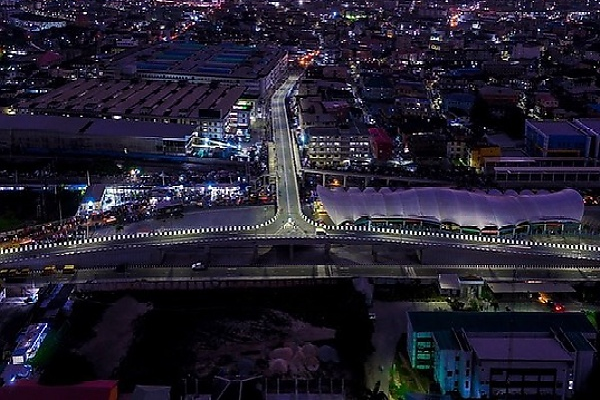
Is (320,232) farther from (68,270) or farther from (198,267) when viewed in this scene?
(68,270)

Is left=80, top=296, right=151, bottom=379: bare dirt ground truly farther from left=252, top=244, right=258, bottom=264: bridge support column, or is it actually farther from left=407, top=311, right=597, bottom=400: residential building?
left=407, top=311, right=597, bottom=400: residential building

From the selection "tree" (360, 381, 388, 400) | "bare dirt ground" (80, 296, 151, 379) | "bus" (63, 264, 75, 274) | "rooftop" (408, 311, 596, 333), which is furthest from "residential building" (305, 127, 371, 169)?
"tree" (360, 381, 388, 400)

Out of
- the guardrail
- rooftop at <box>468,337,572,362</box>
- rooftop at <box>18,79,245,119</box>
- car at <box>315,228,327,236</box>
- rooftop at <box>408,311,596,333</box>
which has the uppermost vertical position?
rooftop at <box>18,79,245,119</box>

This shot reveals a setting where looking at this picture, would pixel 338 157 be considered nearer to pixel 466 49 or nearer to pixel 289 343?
pixel 289 343

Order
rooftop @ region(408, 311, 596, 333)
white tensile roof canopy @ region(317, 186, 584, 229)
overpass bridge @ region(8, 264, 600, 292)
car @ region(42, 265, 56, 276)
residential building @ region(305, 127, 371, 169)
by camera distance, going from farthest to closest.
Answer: residential building @ region(305, 127, 371, 169) < white tensile roof canopy @ region(317, 186, 584, 229) < car @ region(42, 265, 56, 276) < overpass bridge @ region(8, 264, 600, 292) < rooftop @ region(408, 311, 596, 333)

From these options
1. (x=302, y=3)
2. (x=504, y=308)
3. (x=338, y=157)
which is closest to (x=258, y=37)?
(x=302, y=3)

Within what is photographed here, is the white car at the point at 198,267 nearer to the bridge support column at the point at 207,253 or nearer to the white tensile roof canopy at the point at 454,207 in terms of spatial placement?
the bridge support column at the point at 207,253

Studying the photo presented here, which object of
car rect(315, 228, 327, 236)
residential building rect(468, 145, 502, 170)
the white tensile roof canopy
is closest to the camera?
car rect(315, 228, 327, 236)
